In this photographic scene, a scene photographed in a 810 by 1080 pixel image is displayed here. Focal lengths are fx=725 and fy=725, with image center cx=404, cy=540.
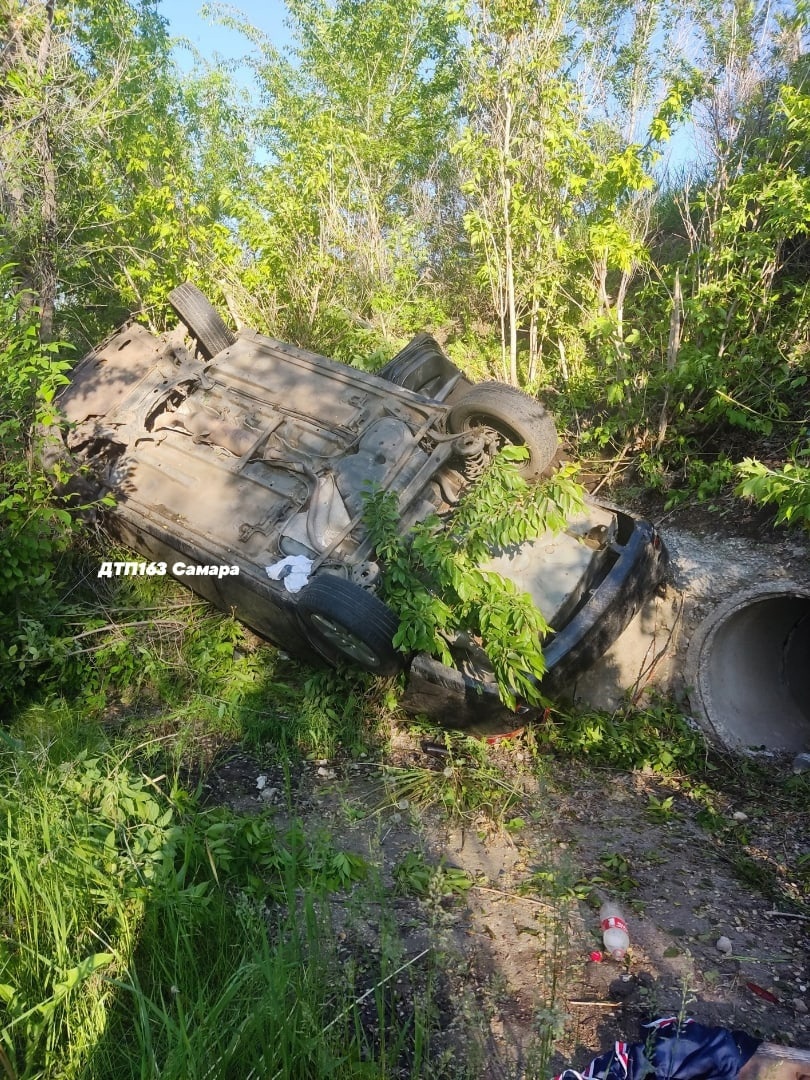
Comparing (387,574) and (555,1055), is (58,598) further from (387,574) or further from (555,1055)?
(555,1055)

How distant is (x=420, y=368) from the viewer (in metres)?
6.35

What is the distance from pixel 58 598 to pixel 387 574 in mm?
2564

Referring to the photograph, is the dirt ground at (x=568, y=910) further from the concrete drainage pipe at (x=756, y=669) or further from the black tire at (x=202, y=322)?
the black tire at (x=202, y=322)

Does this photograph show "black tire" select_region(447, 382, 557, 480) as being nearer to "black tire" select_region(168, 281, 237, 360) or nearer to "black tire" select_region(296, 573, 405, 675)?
"black tire" select_region(296, 573, 405, 675)

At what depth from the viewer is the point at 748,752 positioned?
176 inches

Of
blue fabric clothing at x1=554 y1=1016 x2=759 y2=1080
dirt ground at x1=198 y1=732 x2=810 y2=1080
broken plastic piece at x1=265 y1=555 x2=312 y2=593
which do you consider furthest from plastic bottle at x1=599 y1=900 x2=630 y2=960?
broken plastic piece at x1=265 y1=555 x2=312 y2=593

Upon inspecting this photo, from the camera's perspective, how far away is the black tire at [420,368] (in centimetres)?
623

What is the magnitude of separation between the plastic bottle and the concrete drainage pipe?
1.89 meters

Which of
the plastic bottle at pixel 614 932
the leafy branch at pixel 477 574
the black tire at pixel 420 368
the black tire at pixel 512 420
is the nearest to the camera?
the plastic bottle at pixel 614 932

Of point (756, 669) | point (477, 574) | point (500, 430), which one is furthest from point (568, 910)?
point (500, 430)

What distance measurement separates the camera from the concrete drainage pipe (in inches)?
182

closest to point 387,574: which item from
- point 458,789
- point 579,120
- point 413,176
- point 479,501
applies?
point 479,501

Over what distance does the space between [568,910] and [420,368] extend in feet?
15.6

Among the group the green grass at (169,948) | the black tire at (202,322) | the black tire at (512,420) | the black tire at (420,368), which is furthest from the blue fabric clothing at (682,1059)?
the black tire at (202,322)
